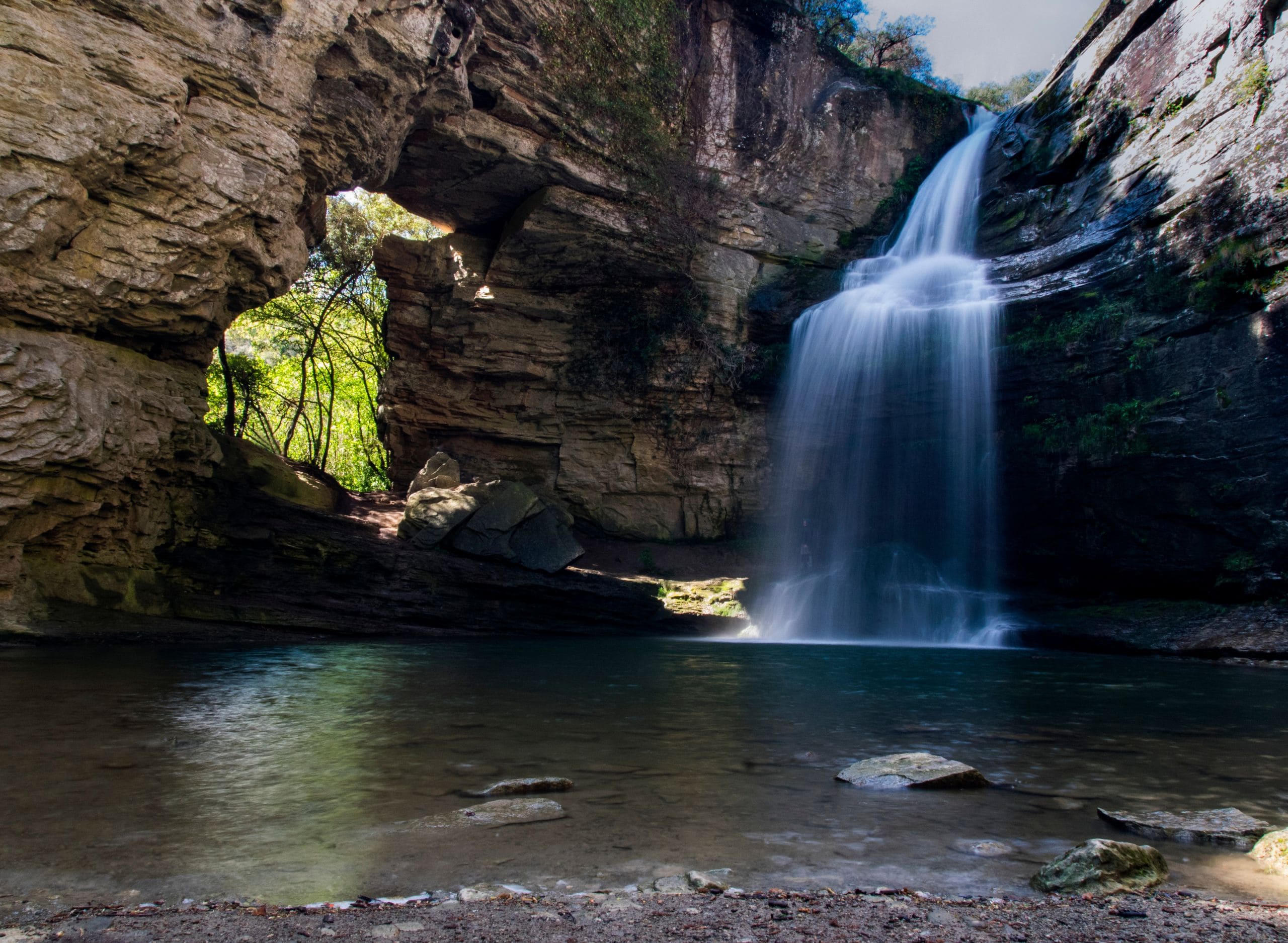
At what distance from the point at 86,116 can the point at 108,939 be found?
10535mm

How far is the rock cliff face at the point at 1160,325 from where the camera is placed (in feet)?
39.4

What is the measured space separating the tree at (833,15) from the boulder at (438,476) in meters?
17.1

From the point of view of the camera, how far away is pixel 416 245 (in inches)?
720

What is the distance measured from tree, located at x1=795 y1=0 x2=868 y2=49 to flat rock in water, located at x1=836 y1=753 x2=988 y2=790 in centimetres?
2397

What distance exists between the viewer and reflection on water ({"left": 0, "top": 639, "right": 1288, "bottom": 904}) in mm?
2646

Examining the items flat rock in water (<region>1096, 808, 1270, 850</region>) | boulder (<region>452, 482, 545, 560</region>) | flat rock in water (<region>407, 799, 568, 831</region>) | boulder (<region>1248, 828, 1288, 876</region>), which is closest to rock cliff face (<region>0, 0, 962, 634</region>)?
boulder (<region>452, 482, 545, 560</region>)

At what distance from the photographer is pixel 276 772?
4.00 metres

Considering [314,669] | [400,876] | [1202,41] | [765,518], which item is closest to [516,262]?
[765,518]

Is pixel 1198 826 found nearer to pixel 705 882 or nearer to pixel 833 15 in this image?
pixel 705 882

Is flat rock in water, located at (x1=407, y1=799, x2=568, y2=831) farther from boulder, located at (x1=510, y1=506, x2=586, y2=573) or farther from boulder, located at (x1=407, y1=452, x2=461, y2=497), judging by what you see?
boulder, located at (x1=407, y1=452, x2=461, y2=497)

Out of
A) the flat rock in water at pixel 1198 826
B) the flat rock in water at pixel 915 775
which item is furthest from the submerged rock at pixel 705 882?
the flat rock in water at pixel 1198 826

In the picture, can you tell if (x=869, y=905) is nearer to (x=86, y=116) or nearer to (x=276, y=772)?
(x=276, y=772)

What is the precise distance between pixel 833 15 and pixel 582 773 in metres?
26.0

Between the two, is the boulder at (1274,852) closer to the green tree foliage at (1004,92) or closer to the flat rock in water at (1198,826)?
the flat rock in water at (1198,826)
